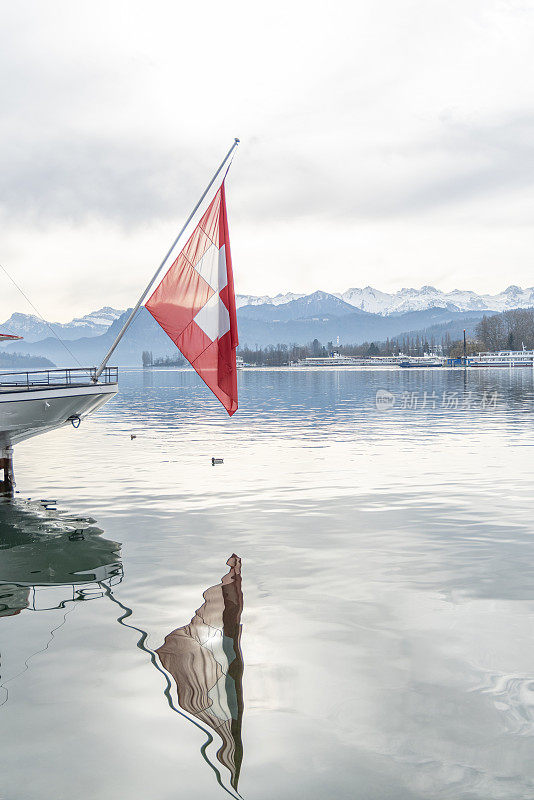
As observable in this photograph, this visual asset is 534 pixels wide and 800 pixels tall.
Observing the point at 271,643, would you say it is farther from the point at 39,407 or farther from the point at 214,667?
the point at 39,407

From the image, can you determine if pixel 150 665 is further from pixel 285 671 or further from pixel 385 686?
pixel 385 686

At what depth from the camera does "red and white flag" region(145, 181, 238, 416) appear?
17.8 m

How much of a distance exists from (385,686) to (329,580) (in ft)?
17.9

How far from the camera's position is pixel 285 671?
1054 centimetres

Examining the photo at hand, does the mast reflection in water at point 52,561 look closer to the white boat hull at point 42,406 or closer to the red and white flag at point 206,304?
the white boat hull at point 42,406

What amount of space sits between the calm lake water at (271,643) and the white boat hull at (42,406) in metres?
3.41

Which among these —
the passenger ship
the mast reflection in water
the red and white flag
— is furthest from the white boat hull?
the red and white flag

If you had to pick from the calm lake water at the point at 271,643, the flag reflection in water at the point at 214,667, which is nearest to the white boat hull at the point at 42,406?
the calm lake water at the point at 271,643

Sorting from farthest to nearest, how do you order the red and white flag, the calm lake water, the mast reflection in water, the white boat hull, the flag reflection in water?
1. the white boat hull
2. the red and white flag
3. the mast reflection in water
4. the flag reflection in water
5. the calm lake water

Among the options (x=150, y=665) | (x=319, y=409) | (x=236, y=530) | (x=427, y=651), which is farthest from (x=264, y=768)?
(x=319, y=409)

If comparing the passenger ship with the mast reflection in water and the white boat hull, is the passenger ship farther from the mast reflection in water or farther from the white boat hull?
the mast reflection in water

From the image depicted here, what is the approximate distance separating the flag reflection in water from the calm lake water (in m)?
0.03

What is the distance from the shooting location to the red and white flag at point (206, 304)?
17828 mm

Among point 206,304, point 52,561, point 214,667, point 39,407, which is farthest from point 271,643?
point 39,407
